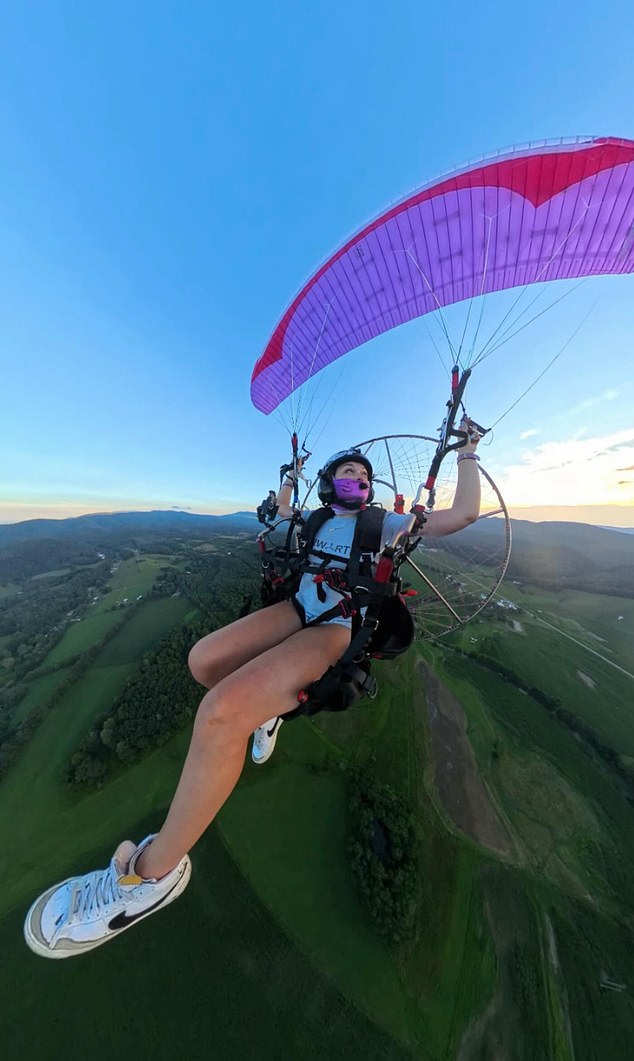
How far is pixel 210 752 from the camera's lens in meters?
2.04

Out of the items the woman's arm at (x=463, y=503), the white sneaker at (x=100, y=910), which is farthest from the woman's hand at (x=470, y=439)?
the white sneaker at (x=100, y=910)

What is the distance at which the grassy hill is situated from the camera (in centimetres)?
1156

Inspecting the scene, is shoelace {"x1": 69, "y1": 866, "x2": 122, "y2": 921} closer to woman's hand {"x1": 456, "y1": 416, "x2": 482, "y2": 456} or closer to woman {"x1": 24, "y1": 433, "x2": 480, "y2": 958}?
woman {"x1": 24, "y1": 433, "x2": 480, "y2": 958}

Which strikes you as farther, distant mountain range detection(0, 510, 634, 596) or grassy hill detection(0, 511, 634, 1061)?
distant mountain range detection(0, 510, 634, 596)

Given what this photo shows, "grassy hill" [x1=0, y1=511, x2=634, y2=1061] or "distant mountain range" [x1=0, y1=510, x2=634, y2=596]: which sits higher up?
"distant mountain range" [x1=0, y1=510, x2=634, y2=596]

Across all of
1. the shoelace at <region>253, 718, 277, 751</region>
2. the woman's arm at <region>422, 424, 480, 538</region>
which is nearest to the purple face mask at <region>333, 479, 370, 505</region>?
the woman's arm at <region>422, 424, 480, 538</region>

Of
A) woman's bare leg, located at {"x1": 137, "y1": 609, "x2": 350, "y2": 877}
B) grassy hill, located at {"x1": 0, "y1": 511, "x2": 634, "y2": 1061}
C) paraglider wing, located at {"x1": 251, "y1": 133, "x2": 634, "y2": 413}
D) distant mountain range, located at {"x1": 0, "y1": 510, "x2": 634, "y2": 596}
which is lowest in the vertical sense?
grassy hill, located at {"x1": 0, "y1": 511, "x2": 634, "y2": 1061}

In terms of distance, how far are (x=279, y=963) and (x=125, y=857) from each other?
1738 cm

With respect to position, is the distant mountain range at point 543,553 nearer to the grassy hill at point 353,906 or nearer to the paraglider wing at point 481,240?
the grassy hill at point 353,906

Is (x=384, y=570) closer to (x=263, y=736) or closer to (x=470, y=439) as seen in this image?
(x=470, y=439)

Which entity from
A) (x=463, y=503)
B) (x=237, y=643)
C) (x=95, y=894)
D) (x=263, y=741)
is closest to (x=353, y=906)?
(x=263, y=741)

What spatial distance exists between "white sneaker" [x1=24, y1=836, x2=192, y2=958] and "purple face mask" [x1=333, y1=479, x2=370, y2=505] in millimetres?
3049

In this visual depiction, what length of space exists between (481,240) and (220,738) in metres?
5.72

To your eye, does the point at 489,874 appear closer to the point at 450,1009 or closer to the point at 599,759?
the point at 450,1009
